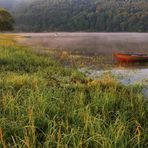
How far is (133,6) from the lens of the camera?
591 feet

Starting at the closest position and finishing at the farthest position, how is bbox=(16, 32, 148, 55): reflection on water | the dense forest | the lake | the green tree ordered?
the lake, bbox=(16, 32, 148, 55): reflection on water, the green tree, the dense forest

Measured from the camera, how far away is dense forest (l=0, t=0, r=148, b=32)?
156 m

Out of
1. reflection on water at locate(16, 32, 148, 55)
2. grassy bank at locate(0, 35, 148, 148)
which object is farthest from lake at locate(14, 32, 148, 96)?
grassy bank at locate(0, 35, 148, 148)

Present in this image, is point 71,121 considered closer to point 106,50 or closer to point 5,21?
point 106,50

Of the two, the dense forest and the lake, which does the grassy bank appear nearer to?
the lake

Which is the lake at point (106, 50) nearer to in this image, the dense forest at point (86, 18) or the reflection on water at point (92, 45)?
the reflection on water at point (92, 45)

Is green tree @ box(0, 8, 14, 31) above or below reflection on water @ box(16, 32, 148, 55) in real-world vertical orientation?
above

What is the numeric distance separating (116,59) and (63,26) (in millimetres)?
126805

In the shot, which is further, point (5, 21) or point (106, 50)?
point (5, 21)

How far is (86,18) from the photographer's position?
170m

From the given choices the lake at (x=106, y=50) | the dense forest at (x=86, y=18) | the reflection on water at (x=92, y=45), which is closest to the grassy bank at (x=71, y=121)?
the lake at (x=106, y=50)

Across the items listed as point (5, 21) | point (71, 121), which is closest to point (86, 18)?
point (5, 21)

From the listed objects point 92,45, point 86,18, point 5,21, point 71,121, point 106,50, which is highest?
point 71,121

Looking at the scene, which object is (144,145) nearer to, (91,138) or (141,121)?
(91,138)
